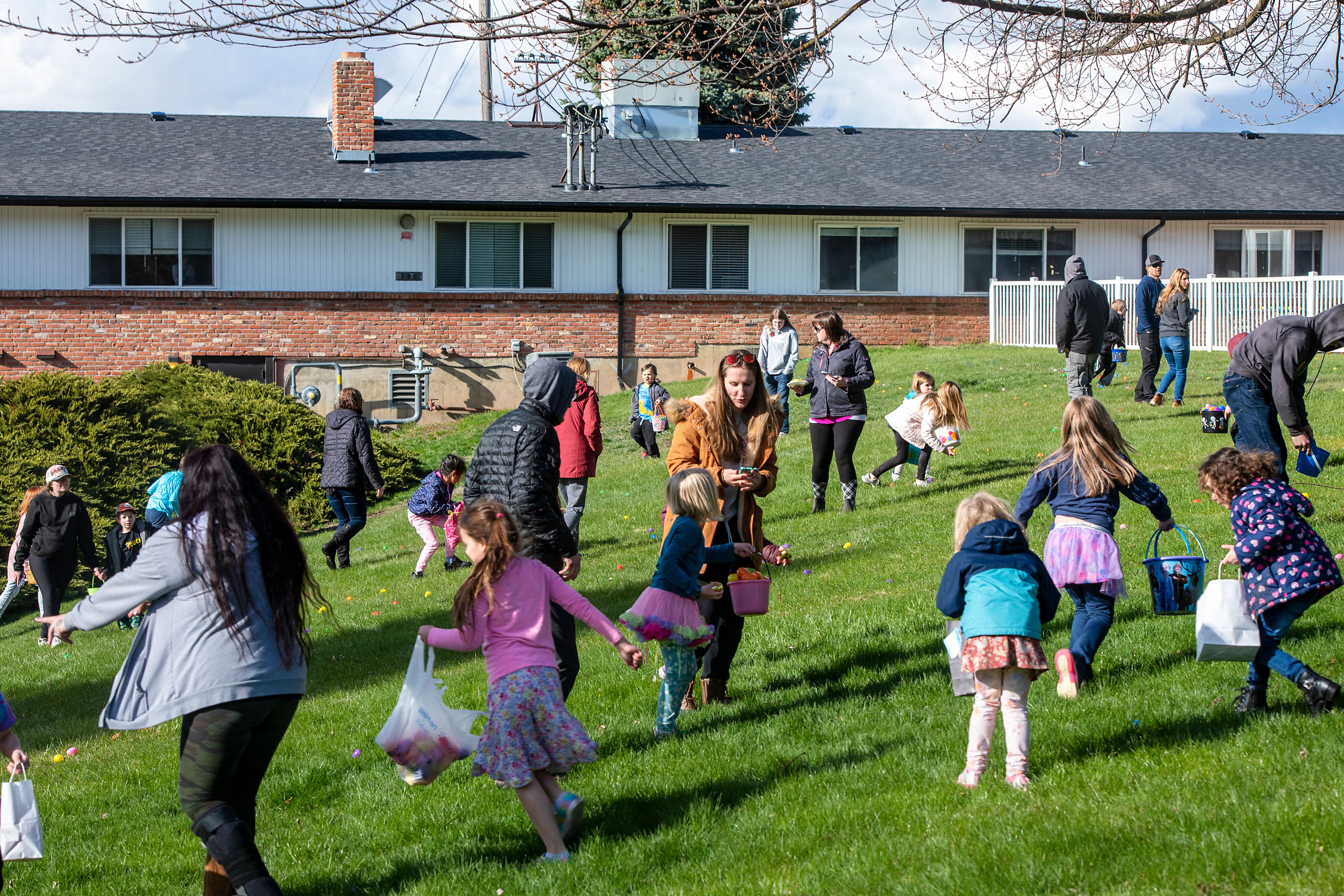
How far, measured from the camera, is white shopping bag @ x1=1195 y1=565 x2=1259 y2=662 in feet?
16.7

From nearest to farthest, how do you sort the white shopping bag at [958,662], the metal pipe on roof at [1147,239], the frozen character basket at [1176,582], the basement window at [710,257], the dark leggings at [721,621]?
the white shopping bag at [958,662] → the frozen character basket at [1176,582] → the dark leggings at [721,621] → the basement window at [710,257] → the metal pipe on roof at [1147,239]

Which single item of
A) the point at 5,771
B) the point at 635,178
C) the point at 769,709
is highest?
the point at 635,178

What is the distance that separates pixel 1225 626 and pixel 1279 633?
455 millimetres

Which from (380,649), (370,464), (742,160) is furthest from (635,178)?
(380,649)

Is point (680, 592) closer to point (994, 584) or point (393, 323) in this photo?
point (994, 584)

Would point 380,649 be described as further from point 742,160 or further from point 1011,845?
point 742,160

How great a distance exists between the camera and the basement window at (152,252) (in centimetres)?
2459

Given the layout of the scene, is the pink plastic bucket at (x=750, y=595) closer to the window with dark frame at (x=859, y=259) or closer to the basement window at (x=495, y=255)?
the basement window at (x=495, y=255)

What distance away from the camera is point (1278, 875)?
3.80 metres

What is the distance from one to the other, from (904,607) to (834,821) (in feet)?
11.0

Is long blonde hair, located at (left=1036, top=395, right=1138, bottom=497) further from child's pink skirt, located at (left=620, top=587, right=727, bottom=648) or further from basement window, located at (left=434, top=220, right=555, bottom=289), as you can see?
basement window, located at (left=434, top=220, right=555, bottom=289)

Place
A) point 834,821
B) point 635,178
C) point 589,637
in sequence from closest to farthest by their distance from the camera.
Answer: point 834,821 < point 589,637 < point 635,178

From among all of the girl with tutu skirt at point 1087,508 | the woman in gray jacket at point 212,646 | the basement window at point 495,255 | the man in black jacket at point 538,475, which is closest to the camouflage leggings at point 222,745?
the woman in gray jacket at point 212,646

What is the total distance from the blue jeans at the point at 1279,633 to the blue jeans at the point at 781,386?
10.2m
